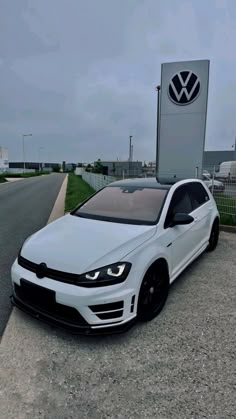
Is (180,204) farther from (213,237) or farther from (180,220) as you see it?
(213,237)

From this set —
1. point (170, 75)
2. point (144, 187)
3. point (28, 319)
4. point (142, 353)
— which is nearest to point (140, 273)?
point (142, 353)

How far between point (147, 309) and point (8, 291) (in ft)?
6.30

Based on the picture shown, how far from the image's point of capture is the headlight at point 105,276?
8.10ft

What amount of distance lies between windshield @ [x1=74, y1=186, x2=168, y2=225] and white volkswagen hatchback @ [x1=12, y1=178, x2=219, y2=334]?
1 cm

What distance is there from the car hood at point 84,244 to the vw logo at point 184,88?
731 centimetres

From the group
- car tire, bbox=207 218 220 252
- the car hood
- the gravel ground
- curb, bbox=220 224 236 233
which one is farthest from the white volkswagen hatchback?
curb, bbox=220 224 236 233

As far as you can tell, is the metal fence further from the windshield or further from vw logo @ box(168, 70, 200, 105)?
the windshield

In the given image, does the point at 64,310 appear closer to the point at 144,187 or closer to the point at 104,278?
the point at 104,278

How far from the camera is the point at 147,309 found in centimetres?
291

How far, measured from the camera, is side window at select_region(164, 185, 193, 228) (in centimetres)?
345

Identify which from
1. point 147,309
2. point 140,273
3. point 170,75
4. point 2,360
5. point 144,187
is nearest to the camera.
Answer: point 2,360

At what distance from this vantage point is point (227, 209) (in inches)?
287

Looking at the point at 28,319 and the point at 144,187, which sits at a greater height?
the point at 144,187

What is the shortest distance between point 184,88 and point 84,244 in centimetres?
814
